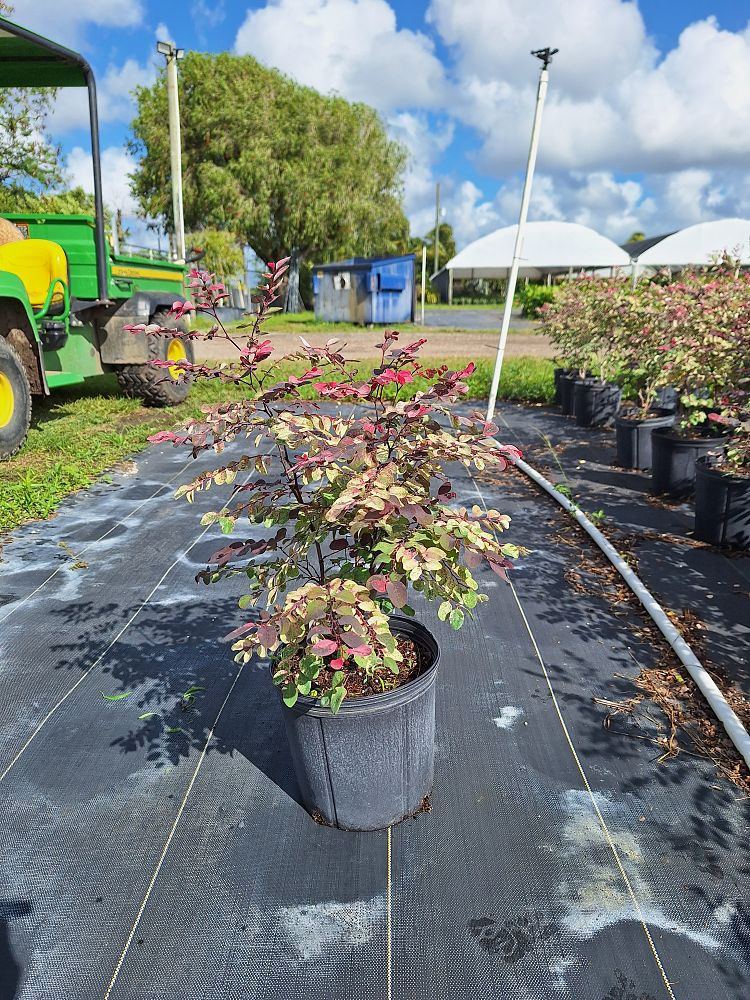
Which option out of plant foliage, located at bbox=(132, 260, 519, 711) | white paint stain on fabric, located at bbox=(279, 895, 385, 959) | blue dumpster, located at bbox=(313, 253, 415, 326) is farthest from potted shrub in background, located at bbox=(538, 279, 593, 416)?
blue dumpster, located at bbox=(313, 253, 415, 326)

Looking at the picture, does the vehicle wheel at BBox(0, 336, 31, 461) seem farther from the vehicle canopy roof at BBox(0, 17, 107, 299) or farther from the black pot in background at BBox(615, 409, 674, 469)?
the black pot in background at BBox(615, 409, 674, 469)

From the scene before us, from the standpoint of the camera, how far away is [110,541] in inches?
163

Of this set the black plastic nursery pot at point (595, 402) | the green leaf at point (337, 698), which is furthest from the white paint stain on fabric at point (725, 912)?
the black plastic nursery pot at point (595, 402)

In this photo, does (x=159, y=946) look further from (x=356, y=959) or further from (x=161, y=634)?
(x=161, y=634)

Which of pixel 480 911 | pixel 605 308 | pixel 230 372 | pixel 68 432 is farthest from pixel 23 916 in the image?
pixel 605 308

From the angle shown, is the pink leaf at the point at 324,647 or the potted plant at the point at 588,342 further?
the potted plant at the point at 588,342

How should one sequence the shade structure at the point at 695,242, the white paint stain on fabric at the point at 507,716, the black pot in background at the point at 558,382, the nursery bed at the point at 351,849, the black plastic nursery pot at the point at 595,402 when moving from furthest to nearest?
the shade structure at the point at 695,242
the black pot in background at the point at 558,382
the black plastic nursery pot at the point at 595,402
the white paint stain on fabric at the point at 507,716
the nursery bed at the point at 351,849

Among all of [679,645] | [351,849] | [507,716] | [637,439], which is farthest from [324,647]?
[637,439]

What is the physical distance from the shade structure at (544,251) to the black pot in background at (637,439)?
23.8 m

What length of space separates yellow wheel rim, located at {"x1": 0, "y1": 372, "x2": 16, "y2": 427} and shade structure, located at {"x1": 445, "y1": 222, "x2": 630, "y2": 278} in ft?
82.9

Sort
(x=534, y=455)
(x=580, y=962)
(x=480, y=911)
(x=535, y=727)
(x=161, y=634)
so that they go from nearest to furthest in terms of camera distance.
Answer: (x=580, y=962), (x=480, y=911), (x=535, y=727), (x=161, y=634), (x=534, y=455)

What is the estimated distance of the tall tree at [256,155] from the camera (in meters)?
24.0

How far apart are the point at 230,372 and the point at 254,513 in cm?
41

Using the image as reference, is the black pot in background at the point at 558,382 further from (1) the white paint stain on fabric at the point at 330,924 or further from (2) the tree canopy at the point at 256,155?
(2) the tree canopy at the point at 256,155
